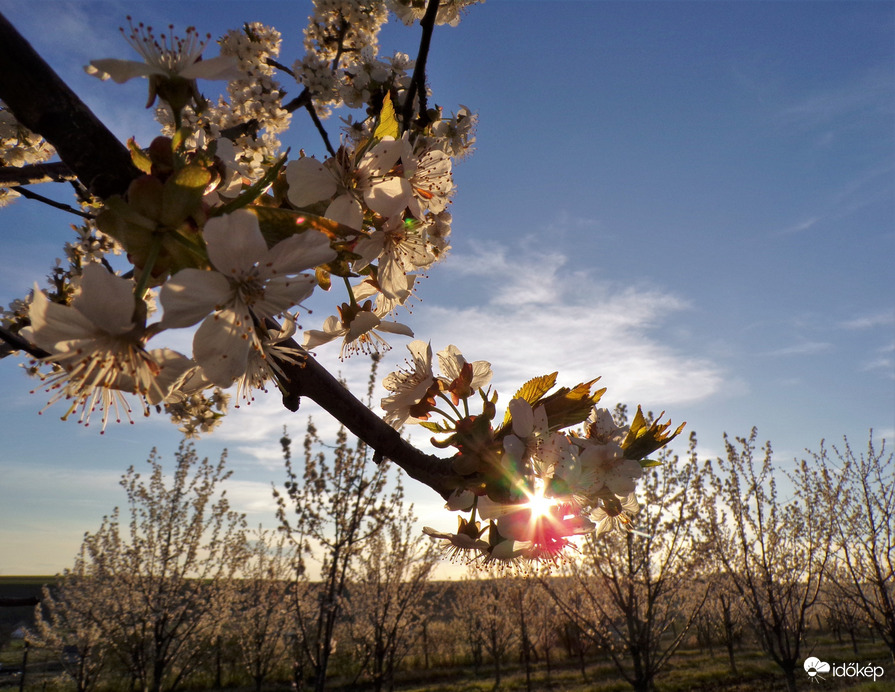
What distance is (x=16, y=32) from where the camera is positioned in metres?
0.55

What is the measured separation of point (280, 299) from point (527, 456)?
46cm

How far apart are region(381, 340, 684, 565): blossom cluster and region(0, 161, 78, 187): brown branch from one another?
0.92 m

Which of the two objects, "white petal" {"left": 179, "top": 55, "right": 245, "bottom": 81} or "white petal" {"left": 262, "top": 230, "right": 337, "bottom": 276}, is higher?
"white petal" {"left": 179, "top": 55, "right": 245, "bottom": 81}

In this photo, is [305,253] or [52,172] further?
[52,172]

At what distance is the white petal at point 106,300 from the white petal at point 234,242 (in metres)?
0.10

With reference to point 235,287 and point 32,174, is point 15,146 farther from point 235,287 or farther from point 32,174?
point 235,287

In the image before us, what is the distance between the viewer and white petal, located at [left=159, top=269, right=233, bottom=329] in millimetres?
519

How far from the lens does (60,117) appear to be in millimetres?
563

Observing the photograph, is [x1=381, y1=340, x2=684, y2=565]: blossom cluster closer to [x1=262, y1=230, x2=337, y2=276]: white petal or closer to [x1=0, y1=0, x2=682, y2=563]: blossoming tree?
[x1=0, y1=0, x2=682, y2=563]: blossoming tree

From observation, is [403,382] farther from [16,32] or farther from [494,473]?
[16,32]

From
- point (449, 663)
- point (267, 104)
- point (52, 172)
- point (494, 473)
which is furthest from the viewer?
point (449, 663)

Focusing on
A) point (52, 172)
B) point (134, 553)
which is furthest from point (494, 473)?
point (134, 553)

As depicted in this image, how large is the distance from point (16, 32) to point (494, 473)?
81cm

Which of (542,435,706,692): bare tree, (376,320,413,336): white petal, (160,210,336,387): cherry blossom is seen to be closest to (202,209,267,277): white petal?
(160,210,336,387): cherry blossom
